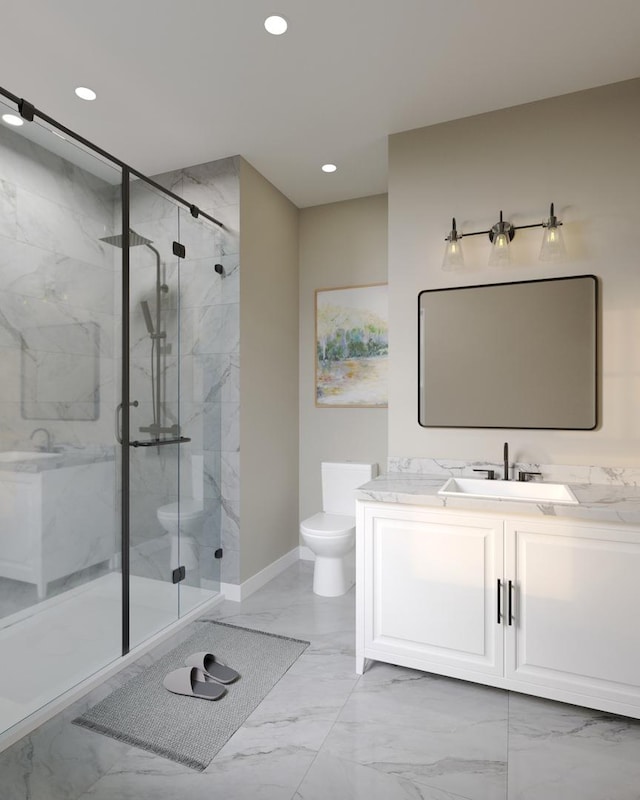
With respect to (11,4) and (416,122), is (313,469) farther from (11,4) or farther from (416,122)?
(11,4)

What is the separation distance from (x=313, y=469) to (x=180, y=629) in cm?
155

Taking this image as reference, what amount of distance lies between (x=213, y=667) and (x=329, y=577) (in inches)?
40.4

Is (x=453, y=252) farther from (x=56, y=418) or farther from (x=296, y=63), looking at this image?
(x=56, y=418)

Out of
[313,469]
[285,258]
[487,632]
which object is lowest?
[487,632]

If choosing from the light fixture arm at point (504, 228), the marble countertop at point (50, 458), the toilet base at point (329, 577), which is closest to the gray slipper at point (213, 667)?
the toilet base at point (329, 577)

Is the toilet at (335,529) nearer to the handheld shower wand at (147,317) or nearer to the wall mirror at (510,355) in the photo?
the wall mirror at (510,355)

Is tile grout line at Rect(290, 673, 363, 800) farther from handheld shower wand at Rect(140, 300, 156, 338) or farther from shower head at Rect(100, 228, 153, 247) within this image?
shower head at Rect(100, 228, 153, 247)

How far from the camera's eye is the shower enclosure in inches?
74.5

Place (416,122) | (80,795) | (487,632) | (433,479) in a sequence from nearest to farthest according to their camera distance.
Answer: (80,795) → (487,632) → (433,479) → (416,122)

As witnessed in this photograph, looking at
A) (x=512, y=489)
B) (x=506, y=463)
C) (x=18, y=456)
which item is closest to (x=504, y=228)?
(x=506, y=463)

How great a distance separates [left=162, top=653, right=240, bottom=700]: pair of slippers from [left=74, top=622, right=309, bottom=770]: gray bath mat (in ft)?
0.09

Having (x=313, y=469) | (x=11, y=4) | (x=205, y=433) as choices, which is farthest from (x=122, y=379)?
(x=313, y=469)

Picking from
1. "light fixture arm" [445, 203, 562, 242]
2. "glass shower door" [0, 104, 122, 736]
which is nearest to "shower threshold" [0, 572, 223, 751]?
"glass shower door" [0, 104, 122, 736]

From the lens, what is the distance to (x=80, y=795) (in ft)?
5.00
